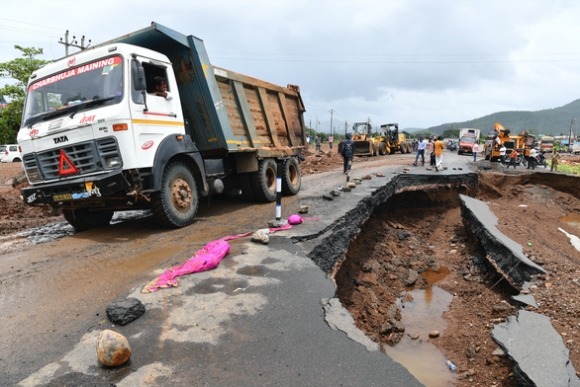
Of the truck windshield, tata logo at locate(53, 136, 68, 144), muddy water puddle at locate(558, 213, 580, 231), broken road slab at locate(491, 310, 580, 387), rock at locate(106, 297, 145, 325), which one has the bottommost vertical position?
muddy water puddle at locate(558, 213, 580, 231)

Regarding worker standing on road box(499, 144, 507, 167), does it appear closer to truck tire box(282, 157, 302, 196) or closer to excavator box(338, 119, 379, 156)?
excavator box(338, 119, 379, 156)

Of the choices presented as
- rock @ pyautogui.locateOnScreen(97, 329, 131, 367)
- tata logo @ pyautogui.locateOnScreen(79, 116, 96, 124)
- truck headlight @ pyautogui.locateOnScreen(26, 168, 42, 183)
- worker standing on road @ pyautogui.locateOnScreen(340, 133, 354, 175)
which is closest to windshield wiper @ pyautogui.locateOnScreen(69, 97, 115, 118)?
tata logo @ pyautogui.locateOnScreen(79, 116, 96, 124)

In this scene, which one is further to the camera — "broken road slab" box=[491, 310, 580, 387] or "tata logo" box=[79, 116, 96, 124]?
"tata logo" box=[79, 116, 96, 124]

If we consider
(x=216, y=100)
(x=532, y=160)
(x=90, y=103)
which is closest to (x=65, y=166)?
(x=90, y=103)

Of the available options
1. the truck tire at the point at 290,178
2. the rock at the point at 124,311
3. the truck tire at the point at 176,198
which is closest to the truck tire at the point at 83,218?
the truck tire at the point at 176,198

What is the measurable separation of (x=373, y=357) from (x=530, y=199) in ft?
45.0

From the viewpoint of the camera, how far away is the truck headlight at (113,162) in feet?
14.9

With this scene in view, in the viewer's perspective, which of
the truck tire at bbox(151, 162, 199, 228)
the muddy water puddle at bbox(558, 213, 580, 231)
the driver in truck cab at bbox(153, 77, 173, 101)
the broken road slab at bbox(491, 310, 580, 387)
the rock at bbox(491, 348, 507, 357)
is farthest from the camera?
the muddy water puddle at bbox(558, 213, 580, 231)

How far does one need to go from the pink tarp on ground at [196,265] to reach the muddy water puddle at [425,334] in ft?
7.86

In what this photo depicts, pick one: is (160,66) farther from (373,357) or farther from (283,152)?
(373,357)

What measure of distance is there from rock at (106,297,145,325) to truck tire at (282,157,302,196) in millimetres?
5637

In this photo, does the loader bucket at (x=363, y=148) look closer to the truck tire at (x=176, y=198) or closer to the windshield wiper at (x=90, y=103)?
the truck tire at (x=176, y=198)

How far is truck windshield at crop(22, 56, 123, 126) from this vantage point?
4668 millimetres

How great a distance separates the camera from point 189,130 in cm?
623
